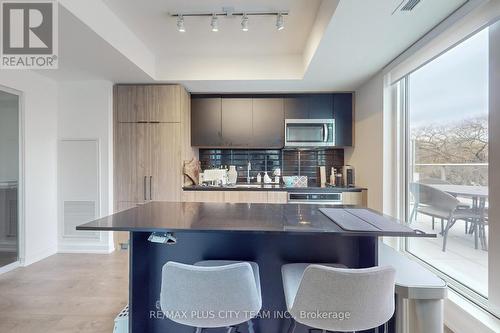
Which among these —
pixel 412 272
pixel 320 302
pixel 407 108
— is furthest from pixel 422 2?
pixel 320 302

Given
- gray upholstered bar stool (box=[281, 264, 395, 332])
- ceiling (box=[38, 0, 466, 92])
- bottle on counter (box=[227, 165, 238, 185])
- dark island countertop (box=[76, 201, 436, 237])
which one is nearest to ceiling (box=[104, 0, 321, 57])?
ceiling (box=[38, 0, 466, 92])

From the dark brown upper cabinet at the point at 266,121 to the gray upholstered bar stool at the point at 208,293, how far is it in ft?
9.46

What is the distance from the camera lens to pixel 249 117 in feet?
12.5

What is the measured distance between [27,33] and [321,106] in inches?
137

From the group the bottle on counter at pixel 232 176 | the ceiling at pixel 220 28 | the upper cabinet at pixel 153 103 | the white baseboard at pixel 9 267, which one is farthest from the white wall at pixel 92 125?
the bottle on counter at pixel 232 176

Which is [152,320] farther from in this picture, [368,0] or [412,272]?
[368,0]

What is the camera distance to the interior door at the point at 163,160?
133 inches

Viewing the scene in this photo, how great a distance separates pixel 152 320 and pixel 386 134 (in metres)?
2.91

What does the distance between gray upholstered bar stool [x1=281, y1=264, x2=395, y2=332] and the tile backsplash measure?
309 cm

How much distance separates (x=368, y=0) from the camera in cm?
170

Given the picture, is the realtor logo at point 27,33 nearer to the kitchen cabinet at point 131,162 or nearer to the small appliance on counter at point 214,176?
the kitchen cabinet at point 131,162

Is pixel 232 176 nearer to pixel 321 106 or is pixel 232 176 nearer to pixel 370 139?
pixel 321 106

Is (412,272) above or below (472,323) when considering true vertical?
above

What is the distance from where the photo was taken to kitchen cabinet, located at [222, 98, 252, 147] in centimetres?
382
